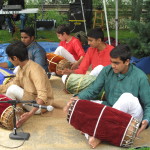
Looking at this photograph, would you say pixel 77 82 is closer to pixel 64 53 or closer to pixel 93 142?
pixel 64 53

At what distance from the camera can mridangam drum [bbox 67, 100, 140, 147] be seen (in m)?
3.14

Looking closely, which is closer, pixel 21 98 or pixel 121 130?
pixel 121 130

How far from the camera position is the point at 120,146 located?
331cm

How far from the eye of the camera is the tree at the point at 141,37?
6077 mm

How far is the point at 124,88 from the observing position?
354cm

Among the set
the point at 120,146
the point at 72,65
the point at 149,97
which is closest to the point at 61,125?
the point at 120,146

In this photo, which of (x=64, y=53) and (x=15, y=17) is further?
(x=15, y=17)

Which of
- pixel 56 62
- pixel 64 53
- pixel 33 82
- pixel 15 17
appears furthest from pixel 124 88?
pixel 15 17

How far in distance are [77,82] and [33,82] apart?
1086 mm

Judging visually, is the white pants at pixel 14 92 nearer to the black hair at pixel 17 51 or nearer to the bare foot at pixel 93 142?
the black hair at pixel 17 51

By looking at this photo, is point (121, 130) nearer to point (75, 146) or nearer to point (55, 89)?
point (75, 146)

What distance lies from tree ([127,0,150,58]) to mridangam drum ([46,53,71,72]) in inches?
58.7

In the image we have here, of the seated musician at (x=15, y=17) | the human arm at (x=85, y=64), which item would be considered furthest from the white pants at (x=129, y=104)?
the seated musician at (x=15, y=17)

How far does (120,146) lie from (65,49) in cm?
308
